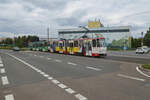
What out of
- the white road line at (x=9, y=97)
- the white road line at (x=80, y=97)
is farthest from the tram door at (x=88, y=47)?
the white road line at (x=9, y=97)

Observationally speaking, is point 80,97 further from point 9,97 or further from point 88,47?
point 88,47

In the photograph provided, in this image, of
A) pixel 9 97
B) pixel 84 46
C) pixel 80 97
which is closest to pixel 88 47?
pixel 84 46

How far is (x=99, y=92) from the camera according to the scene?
485cm

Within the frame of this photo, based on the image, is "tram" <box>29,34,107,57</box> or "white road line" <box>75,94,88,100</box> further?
"tram" <box>29,34,107,57</box>

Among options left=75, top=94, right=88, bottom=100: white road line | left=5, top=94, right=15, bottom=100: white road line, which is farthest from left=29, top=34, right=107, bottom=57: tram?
left=5, top=94, right=15, bottom=100: white road line

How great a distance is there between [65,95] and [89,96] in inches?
31.7

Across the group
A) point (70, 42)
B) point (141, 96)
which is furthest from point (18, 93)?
point (70, 42)

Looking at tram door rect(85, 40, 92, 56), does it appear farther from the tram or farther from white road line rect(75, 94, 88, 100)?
white road line rect(75, 94, 88, 100)

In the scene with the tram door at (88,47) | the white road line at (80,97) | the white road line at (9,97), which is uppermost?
the tram door at (88,47)

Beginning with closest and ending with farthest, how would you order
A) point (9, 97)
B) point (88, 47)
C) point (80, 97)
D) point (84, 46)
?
point (80, 97) → point (9, 97) → point (88, 47) → point (84, 46)

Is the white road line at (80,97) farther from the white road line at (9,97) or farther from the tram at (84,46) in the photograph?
the tram at (84,46)

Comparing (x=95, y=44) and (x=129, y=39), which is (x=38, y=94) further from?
(x=129, y=39)

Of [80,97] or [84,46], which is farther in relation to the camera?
[84,46]

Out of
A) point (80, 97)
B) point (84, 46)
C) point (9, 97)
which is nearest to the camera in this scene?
point (80, 97)
